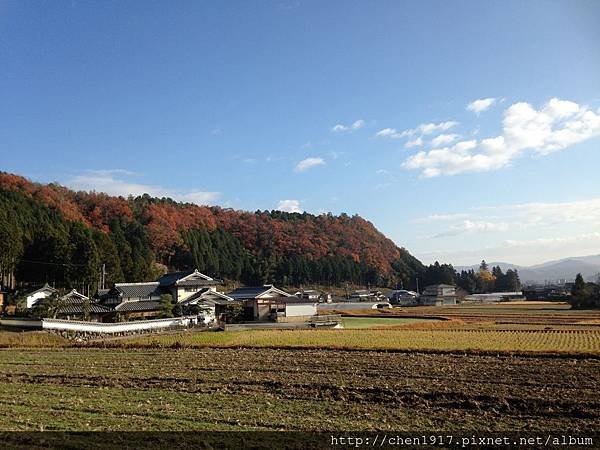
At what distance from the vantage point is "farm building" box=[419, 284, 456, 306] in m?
95.1

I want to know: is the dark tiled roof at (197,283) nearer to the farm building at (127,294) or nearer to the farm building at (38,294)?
the farm building at (127,294)

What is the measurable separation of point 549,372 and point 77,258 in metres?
46.7

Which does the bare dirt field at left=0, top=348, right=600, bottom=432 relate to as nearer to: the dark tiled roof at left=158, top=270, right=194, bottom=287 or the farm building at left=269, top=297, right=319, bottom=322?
the farm building at left=269, top=297, right=319, bottom=322

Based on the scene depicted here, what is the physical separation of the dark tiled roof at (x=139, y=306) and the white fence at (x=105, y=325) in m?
5.68

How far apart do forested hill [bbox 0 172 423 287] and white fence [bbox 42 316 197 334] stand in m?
15.2

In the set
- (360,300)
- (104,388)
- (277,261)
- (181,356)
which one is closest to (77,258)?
(181,356)

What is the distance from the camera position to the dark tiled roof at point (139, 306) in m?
45.3

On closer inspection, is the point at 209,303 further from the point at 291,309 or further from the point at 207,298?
the point at 291,309

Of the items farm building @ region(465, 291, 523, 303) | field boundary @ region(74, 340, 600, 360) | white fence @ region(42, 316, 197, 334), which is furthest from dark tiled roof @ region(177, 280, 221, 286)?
farm building @ region(465, 291, 523, 303)

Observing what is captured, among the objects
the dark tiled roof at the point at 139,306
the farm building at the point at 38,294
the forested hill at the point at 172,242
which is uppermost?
the forested hill at the point at 172,242

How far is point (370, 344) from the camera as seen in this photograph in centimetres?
2680

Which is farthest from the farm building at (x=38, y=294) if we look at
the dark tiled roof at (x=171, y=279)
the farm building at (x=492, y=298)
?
the farm building at (x=492, y=298)

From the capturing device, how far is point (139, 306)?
46.7 metres

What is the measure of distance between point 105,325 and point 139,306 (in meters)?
10.5
